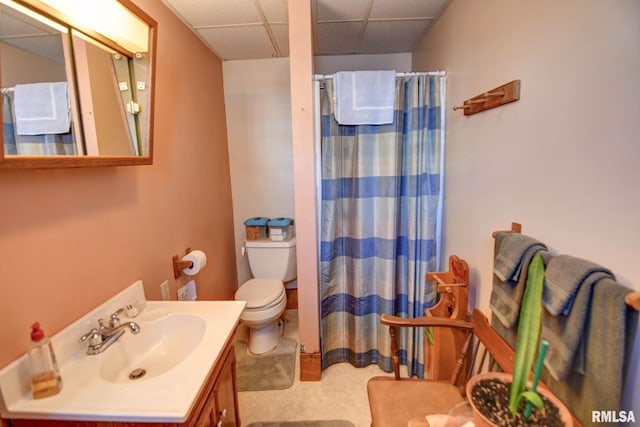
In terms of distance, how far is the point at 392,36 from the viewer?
221 centimetres

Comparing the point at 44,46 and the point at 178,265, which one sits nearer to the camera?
the point at 44,46

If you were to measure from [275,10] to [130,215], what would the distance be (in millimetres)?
1458

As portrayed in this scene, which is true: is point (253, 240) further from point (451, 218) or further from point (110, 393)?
point (110, 393)

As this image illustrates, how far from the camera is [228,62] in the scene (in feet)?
8.61

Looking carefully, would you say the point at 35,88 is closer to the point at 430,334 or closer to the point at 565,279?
the point at 565,279

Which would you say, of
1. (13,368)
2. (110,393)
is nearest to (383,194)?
(110,393)

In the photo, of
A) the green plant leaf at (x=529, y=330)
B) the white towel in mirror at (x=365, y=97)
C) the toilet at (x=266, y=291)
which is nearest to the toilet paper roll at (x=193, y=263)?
the toilet at (x=266, y=291)

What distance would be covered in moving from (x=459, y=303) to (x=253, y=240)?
5.49ft

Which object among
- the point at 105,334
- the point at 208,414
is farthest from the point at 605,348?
the point at 105,334

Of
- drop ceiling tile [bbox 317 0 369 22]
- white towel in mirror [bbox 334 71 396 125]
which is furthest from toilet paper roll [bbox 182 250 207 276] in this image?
drop ceiling tile [bbox 317 0 369 22]

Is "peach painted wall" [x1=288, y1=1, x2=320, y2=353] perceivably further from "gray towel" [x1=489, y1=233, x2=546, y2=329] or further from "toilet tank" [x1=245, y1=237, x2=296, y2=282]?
"gray towel" [x1=489, y1=233, x2=546, y2=329]

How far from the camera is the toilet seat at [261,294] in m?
2.09

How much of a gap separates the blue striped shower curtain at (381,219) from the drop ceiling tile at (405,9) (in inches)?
Result: 16.3

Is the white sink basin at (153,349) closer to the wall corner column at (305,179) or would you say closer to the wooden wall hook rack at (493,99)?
the wall corner column at (305,179)
